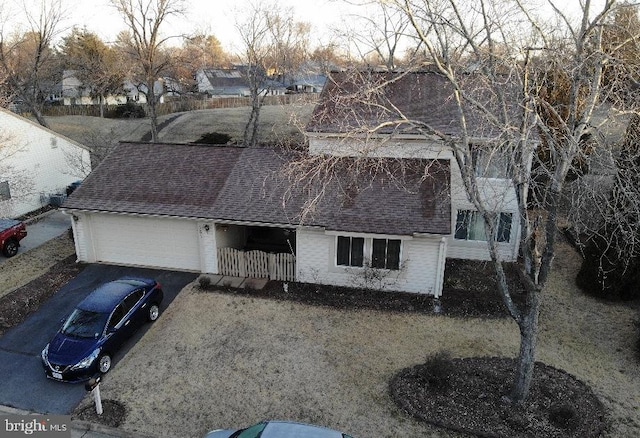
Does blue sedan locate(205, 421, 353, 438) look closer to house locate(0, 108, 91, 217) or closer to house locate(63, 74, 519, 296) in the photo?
house locate(63, 74, 519, 296)

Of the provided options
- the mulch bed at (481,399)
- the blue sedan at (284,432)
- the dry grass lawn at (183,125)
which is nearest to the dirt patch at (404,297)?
the mulch bed at (481,399)

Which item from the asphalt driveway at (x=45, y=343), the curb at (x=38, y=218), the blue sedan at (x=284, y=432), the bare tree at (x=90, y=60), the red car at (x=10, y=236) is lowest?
the asphalt driveway at (x=45, y=343)

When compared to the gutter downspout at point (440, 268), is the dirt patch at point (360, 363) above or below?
below

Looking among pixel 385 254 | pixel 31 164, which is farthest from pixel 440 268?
pixel 31 164

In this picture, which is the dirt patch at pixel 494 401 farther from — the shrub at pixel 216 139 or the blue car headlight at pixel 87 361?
the shrub at pixel 216 139

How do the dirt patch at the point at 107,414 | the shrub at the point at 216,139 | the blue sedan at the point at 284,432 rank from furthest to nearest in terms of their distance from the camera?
the shrub at the point at 216,139
the dirt patch at the point at 107,414
the blue sedan at the point at 284,432
